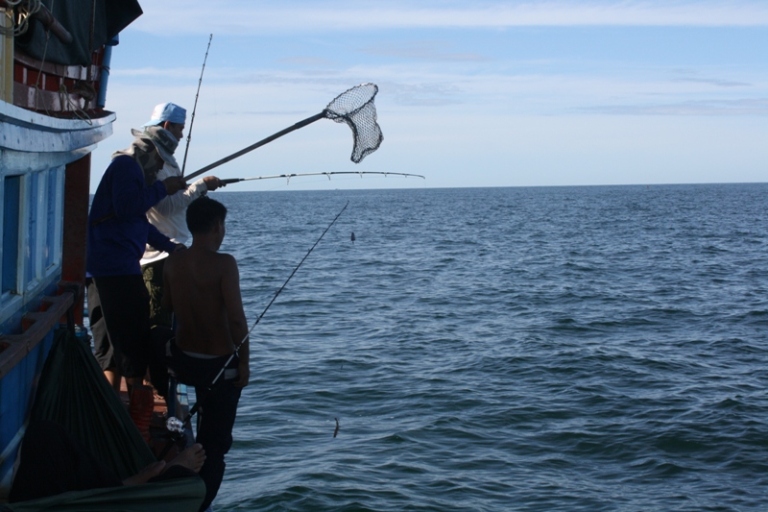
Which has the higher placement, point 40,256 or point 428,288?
point 40,256

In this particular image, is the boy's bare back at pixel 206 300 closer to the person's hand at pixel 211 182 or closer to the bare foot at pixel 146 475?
the bare foot at pixel 146 475

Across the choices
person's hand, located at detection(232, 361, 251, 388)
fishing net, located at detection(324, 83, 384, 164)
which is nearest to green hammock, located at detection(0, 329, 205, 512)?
person's hand, located at detection(232, 361, 251, 388)

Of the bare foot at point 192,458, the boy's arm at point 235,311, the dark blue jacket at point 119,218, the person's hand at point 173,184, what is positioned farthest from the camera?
the person's hand at point 173,184

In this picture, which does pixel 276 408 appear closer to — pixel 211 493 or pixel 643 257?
pixel 211 493

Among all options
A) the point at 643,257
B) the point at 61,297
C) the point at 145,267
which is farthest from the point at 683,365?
the point at 643,257

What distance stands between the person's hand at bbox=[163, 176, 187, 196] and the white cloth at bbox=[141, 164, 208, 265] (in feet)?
0.66

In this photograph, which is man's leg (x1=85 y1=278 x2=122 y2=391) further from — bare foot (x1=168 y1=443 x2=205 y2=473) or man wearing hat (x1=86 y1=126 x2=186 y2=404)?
bare foot (x1=168 y1=443 x2=205 y2=473)

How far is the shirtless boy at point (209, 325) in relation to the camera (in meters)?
4.64

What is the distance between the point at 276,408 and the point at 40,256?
616cm

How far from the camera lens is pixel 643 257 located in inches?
1224

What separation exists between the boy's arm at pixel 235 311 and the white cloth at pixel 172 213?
55.1 inches

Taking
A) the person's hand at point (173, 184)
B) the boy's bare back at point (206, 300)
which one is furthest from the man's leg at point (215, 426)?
the person's hand at point (173, 184)

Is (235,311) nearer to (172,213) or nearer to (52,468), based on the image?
(52,468)

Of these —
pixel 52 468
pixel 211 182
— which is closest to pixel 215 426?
pixel 52 468
